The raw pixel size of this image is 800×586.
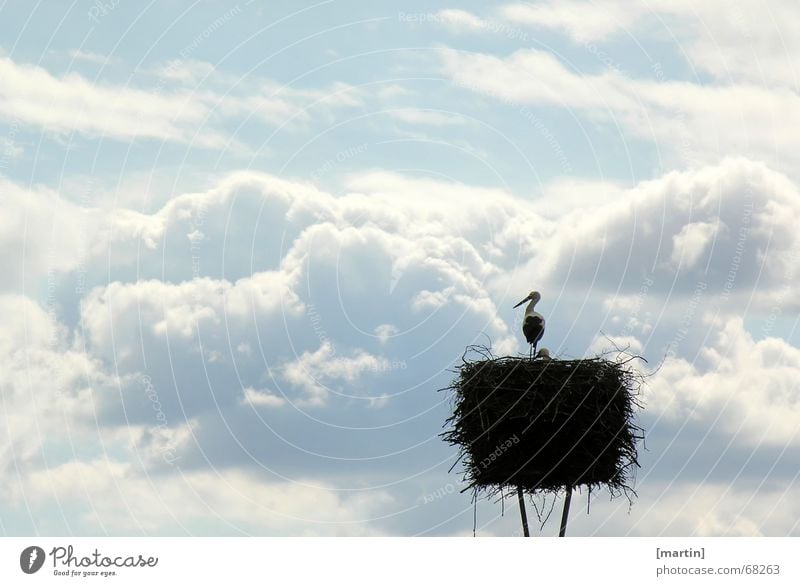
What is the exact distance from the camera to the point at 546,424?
957 inches

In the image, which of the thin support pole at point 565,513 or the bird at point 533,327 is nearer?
the thin support pole at point 565,513

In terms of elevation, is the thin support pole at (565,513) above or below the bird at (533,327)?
below

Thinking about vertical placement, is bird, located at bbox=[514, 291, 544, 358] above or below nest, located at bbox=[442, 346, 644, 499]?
above

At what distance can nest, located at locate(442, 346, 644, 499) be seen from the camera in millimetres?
24375

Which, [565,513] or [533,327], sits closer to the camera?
[565,513]

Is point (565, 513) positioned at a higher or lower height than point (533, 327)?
lower

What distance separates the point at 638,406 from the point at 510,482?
291 cm

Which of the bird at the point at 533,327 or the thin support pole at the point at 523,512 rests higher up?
the bird at the point at 533,327

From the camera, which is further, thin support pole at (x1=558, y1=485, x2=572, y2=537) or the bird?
the bird

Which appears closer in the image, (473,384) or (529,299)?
(473,384)

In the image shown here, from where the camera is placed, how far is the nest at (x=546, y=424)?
24375 millimetres
